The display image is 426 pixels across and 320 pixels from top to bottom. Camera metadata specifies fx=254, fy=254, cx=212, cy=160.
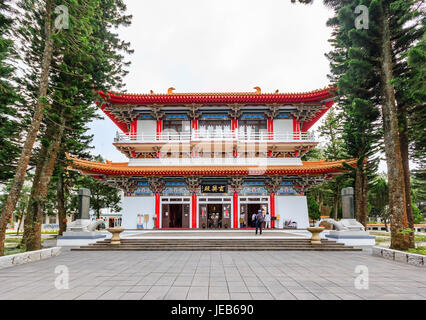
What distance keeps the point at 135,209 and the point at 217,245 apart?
8.56 m

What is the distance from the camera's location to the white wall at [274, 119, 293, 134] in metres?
18.9

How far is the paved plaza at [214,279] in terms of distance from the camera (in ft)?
15.9

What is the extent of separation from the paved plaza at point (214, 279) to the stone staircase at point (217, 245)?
2125 mm

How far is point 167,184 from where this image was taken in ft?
59.4

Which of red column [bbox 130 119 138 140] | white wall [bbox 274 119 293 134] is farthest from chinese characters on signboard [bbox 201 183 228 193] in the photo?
red column [bbox 130 119 138 140]

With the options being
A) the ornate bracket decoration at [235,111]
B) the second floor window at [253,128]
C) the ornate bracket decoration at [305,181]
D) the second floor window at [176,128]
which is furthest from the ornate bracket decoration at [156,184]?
the ornate bracket decoration at [305,181]

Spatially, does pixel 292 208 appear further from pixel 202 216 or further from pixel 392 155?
pixel 392 155

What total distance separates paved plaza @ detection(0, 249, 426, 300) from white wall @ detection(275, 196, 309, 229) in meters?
8.78

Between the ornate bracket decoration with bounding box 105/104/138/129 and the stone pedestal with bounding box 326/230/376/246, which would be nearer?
the stone pedestal with bounding box 326/230/376/246

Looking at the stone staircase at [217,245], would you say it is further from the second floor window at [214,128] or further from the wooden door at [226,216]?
the second floor window at [214,128]

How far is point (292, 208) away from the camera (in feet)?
58.5

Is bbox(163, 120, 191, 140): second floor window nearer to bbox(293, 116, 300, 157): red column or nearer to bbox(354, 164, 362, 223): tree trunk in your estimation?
bbox(293, 116, 300, 157): red column

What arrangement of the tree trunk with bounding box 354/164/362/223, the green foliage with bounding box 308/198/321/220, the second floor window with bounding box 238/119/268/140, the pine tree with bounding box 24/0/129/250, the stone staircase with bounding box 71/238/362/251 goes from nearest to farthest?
the pine tree with bounding box 24/0/129/250 < the stone staircase with bounding box 71/238/362/251 < the tree trunk with bounding box 354/164/362/223 < the second floor window with bounding box 238/119/268/140 < the green foliage with bounding box 308/198/321/220
